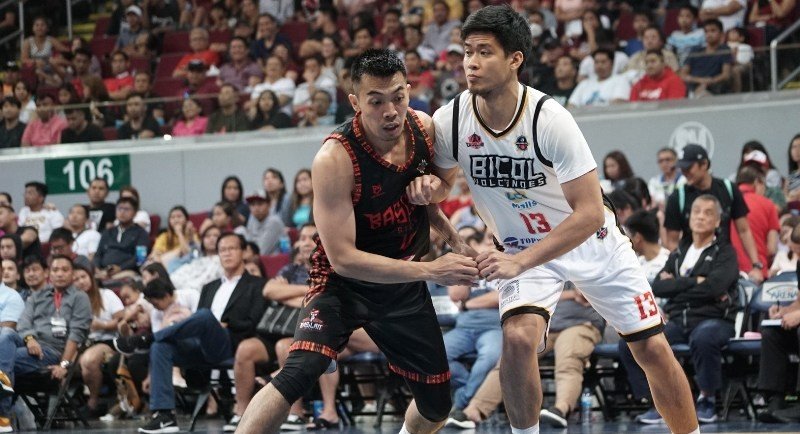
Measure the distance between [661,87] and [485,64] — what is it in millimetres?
7526

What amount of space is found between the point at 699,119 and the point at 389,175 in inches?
308

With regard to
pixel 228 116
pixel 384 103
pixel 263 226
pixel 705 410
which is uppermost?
pixel 384 103

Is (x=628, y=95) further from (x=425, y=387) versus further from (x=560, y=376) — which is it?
(x=425, y=387)

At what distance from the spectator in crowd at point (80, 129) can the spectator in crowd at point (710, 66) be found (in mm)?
7201

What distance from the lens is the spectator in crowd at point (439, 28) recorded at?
15211 mm

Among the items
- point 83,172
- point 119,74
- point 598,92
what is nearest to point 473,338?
point 598,92

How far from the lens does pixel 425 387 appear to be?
5879mm

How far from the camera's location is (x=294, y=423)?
391 inches

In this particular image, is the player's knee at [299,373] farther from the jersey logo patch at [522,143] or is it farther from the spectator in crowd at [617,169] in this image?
the spectator in crowd at [617,169]

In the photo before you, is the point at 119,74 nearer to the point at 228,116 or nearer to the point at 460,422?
the point at 228,116

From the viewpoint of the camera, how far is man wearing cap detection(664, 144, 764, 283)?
32.7 feet

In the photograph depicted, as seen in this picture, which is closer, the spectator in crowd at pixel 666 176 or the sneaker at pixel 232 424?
the sneaker at pixel 232 424

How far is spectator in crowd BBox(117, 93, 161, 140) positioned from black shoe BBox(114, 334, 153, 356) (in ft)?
16.0

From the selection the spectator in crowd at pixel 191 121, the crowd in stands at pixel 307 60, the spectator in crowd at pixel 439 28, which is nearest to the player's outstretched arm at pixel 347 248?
the crowd in stands at pixel 307 60
